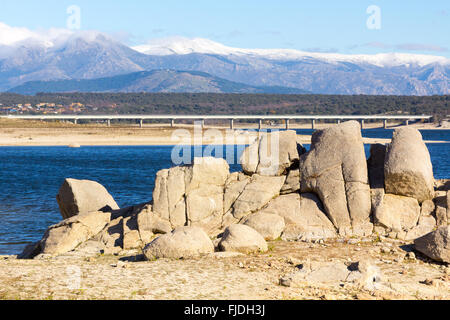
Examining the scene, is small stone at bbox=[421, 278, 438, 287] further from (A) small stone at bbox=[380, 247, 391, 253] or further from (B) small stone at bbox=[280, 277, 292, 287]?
(B) small stone at bbox=[280, 277, 292, 287]

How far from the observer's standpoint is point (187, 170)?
22531mm

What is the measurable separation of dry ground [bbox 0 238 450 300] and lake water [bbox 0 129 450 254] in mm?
9194

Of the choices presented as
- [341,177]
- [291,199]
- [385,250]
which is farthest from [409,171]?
[291,199]

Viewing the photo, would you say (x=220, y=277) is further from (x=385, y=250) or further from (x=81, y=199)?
(x=81, y=199)

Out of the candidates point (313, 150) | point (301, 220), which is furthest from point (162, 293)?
point (313, 150)

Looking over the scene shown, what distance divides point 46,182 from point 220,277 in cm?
3988

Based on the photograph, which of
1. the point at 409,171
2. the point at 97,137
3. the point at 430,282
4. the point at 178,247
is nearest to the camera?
the point at 430,282

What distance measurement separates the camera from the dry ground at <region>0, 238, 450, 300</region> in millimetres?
14414

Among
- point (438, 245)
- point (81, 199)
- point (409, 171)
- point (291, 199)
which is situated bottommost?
point (438, 245)

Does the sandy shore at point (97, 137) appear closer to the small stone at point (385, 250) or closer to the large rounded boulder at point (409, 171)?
the large rounded boulder at point (409, 171)

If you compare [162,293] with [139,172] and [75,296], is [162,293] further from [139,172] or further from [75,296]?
[139,172]

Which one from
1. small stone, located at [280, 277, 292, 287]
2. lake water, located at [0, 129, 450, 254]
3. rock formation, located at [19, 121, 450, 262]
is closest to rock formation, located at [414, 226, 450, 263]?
rock formation, located at [19, 121, 450, 262]

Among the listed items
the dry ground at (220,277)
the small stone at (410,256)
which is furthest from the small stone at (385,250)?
the small stone at (410,256)

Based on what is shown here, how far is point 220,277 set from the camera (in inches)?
628
